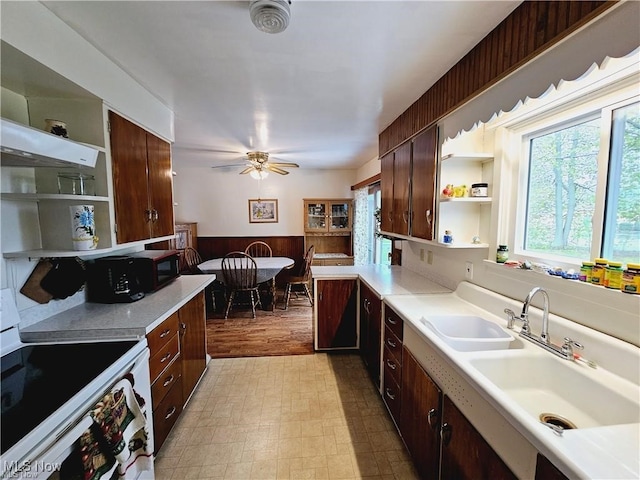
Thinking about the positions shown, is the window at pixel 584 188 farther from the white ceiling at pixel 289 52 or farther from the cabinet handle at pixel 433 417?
the cabinet handle at pixel 433 417

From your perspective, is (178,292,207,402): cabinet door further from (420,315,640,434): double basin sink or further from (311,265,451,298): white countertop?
(420,315,640,434): double basin sink

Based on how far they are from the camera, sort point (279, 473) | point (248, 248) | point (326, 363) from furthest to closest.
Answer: point (248, 248), point (326, 363), point (279, 473)

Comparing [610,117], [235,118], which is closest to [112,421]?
[235,118]

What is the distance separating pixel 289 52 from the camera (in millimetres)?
1478

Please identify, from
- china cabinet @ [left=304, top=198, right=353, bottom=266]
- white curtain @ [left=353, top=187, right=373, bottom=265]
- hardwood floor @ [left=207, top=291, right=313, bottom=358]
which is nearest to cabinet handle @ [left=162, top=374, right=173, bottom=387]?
hardwood floor @ [left=207, top=291, right=313, bottom=358]

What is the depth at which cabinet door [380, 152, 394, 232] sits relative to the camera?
8.98 feet

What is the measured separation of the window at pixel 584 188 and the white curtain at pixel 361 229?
10.5 ft

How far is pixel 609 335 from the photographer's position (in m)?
1.12

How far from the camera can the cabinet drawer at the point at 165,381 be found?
1.62 meters

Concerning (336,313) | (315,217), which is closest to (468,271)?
(336,313)

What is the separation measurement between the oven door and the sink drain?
1649mm

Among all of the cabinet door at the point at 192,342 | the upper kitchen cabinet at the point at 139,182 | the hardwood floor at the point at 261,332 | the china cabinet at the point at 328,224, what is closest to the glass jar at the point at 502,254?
the hardwood floor at the point at 261,332

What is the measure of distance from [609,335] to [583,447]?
0.67 m

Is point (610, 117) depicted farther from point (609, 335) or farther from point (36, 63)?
point (36, 63)
